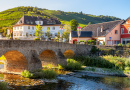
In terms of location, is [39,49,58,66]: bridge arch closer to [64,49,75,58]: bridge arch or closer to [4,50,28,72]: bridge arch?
[64,49,75,58]: bridge arch

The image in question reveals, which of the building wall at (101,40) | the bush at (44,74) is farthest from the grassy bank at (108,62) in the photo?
the bush at (44,74)

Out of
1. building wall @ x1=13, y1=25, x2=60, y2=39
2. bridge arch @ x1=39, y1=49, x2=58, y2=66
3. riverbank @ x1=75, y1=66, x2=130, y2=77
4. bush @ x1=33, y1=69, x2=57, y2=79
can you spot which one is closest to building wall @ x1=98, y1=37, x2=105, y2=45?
riverbank @ x1=75, y1=66, x2=130, y2=77

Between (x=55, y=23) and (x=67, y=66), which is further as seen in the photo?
(x=55, y=23)

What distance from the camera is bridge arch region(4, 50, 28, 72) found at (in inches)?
1053

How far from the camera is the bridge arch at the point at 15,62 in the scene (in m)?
26.8

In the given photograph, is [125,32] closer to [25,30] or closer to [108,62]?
[108,62]

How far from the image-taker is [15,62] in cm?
2764

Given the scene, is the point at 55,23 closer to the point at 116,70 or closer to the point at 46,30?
the point at 46,30

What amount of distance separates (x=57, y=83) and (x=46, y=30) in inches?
2091

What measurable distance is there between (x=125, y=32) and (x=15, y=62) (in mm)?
36138

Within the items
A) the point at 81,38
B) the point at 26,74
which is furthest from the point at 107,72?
the point at 81,38

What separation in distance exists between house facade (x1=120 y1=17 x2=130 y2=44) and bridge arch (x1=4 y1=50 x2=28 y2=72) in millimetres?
35302

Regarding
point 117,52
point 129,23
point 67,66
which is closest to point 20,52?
point 67,66

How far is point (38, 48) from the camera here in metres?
29.7
